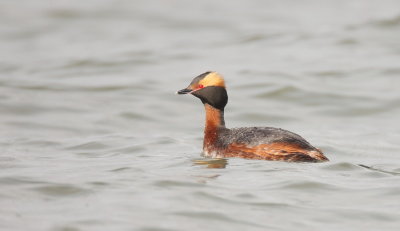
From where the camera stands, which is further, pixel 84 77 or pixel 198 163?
pixel 84 77

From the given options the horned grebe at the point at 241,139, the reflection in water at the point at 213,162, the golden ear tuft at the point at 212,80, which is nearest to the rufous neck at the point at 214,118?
the horned grebe at the point at 241,139

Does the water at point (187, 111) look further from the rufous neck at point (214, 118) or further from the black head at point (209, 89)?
the black head at point (209, 89)

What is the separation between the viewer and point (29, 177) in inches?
410

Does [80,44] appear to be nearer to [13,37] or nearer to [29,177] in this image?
[13,37]

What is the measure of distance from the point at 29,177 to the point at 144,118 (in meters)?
5.35

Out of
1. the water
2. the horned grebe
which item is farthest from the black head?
the water

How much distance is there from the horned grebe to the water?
13 centimetres

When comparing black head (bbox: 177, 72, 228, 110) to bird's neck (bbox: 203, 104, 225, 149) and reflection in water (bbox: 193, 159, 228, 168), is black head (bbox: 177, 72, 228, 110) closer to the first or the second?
bird's neck (bbox: 203, 104, 225, 149)

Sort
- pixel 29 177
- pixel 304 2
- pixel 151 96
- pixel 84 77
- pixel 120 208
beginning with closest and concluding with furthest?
pixel 120 208 < pixel 29 177 < pixel 151 96 < pixel 84 77 < pixel 304 2

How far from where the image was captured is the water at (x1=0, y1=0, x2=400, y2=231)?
363 inches

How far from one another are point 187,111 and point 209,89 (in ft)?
15.6

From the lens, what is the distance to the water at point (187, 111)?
9.21 m

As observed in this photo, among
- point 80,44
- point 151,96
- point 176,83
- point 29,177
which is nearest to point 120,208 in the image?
point 29,177

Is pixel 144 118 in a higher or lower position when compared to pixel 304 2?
lower
